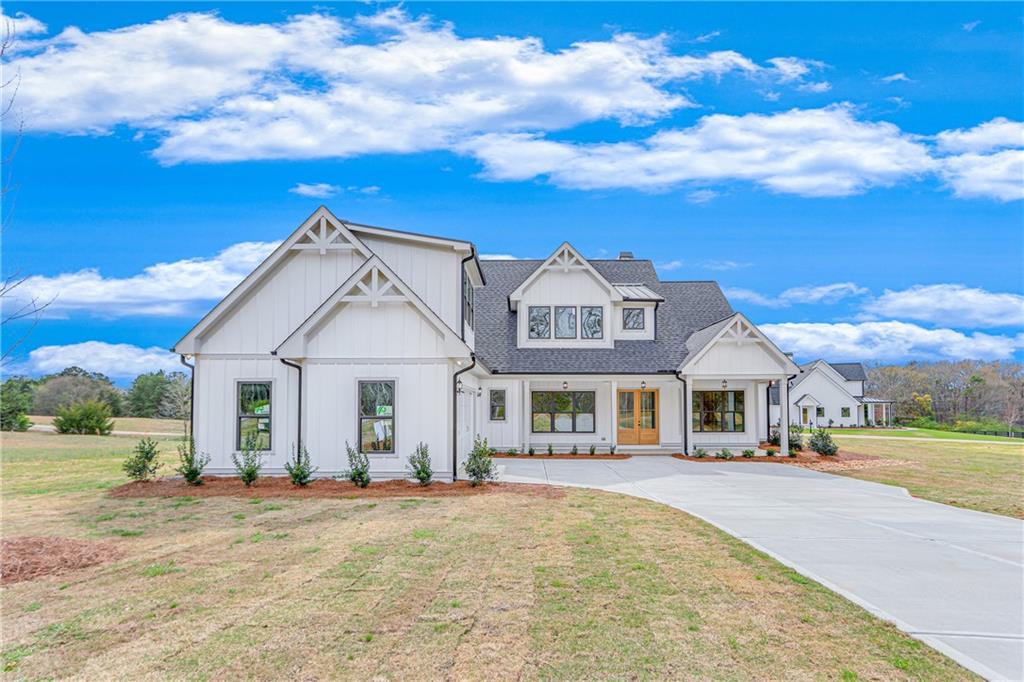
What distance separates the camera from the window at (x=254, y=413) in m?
17.5

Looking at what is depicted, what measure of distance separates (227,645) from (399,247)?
1425 cm

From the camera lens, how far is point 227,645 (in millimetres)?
5910

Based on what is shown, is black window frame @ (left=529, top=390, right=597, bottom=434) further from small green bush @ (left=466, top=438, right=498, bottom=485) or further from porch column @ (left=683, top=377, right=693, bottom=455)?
small green bush @ (left=466, top=438, right=498, bottom=485)

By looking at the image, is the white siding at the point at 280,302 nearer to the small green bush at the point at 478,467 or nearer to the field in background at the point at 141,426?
the small green bush at the point at 478,467

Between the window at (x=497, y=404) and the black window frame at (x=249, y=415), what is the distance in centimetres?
997

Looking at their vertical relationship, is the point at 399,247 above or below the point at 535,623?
above

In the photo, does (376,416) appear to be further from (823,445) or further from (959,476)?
(823,445)

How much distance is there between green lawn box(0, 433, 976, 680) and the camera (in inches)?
218

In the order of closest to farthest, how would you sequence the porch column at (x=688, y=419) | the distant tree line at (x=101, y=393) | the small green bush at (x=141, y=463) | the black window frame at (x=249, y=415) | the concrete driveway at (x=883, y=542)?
the concrete driveway at (x=883, y=542), the small green bush at (x=141, y=463), the black window frame at (x=249, y=415), the porch column at (x=688, y=419), the distant tree line at (x=101, y=393)

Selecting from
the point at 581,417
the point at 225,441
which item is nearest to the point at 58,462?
the point at 225,441

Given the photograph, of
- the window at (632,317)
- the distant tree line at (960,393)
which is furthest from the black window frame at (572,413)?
the distant tree line at (960,393)

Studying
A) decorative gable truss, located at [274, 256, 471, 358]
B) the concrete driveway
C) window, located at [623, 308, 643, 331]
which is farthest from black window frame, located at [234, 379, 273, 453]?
window, located at [623, 308, 643, 331]

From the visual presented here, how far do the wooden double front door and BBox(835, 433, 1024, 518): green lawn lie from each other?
7240 millimetres

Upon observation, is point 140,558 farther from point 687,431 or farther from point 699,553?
point 687,431
